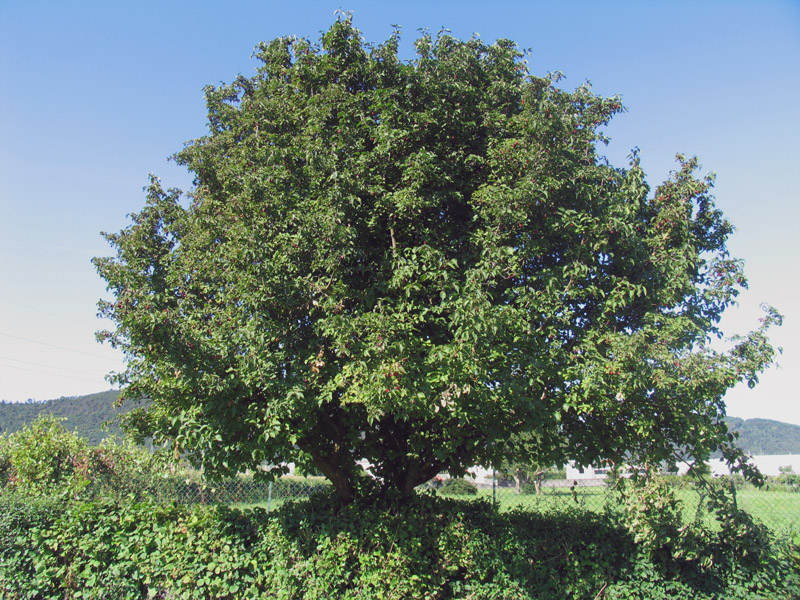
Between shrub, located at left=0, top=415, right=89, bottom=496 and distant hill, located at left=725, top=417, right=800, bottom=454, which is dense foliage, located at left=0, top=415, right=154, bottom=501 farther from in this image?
distant hill, located at left=725, top=417, right=800, bottom=454

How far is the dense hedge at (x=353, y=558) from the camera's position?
5.17 meters

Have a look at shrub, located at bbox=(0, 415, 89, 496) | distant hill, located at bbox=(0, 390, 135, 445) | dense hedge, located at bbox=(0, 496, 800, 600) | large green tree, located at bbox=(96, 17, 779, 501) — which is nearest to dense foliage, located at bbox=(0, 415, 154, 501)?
shrub, located at bbox=(0, 415, 89, 496)

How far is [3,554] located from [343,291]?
5.27 meters

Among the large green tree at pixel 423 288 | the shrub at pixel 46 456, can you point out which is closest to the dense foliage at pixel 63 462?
the shrub at pixel 46 456

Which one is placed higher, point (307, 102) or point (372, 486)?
point (307, 102)

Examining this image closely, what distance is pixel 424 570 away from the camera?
206 inches

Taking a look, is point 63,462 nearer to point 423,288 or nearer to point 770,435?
point 423,288

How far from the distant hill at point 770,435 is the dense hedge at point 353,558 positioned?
12410 cm

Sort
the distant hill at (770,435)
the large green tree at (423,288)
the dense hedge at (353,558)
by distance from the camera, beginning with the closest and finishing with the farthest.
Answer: the large green tree at (423,288)
the dense hedge at (353,558)
the distant hill at (770,435)

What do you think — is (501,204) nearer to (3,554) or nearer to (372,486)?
(372,486)

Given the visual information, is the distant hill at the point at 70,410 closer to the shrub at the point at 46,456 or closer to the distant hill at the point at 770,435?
Result: the shrub at the point at 46,456

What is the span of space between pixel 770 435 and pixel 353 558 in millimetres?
154740

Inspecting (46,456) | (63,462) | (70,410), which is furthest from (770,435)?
(46,456)

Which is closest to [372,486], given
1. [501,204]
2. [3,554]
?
[501,204]
